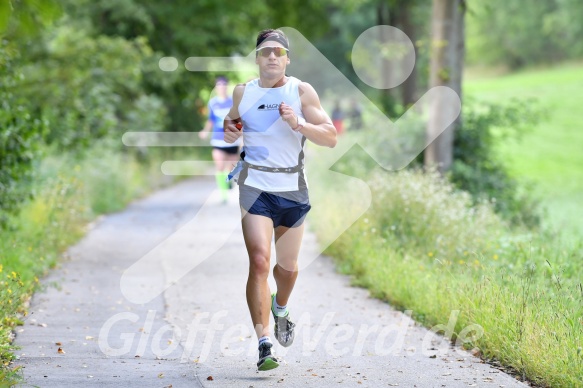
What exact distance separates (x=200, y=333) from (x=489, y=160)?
10.1m

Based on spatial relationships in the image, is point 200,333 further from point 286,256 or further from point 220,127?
point 220,127

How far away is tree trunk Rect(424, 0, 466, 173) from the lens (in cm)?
1522

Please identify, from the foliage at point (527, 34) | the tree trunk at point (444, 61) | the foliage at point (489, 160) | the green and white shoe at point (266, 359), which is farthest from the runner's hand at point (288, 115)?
the foliage at point (527, 34)

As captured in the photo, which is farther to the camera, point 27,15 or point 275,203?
point 275,203

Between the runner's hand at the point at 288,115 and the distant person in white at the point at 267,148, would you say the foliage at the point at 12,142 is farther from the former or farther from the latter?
the runner's hand at the point at 288,115

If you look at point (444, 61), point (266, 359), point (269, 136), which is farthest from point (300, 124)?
point (444, 61)

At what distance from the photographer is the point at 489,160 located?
1698cm

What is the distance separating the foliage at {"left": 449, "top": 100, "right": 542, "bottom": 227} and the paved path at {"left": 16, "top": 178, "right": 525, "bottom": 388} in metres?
5.00

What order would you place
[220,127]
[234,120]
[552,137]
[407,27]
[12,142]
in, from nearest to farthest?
[234,120] < [12,142] < [220,127] < [407,27] < [552,137]

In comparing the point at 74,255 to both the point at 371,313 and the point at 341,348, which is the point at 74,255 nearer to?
the point at 371,313

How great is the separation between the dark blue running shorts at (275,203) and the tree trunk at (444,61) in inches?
334

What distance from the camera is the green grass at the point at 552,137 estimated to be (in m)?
33.4

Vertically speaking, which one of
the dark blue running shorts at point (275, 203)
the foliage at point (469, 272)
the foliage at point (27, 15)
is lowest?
the foliage at point (469, 272)

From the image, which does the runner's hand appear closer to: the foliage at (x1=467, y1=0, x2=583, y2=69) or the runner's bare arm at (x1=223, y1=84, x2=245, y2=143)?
the runner's bare arm at (x1=223, y1=84, x2=245, y2=143)
